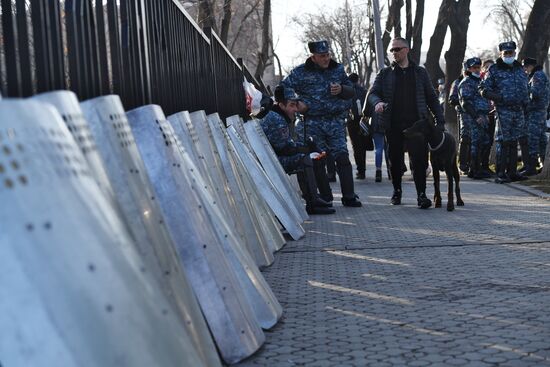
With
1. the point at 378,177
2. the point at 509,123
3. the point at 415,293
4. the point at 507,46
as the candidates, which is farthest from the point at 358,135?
the point at 415,293

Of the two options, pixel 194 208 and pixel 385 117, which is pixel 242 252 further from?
pixel 385 117

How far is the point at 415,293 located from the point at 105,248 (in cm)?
343

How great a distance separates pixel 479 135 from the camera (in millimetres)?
17797

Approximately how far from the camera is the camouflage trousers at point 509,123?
16.0 meters

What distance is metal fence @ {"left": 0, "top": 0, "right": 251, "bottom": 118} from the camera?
153 inches

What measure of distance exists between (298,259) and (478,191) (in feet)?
23.3

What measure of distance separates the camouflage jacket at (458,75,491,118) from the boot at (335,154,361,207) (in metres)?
6.08

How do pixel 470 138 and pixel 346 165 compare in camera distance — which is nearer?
pixel 346 165

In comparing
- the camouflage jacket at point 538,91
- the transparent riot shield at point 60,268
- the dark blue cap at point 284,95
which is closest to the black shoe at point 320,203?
the dark blue cap at point 284,95

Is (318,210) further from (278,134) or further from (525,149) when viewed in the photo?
(525,149)

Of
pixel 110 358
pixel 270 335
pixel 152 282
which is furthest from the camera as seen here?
pixel 270 335

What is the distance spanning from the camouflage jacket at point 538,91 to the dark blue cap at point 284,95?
24.7ft

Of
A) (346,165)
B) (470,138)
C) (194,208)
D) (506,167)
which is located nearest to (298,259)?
(194,208)

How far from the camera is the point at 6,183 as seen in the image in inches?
95.8
